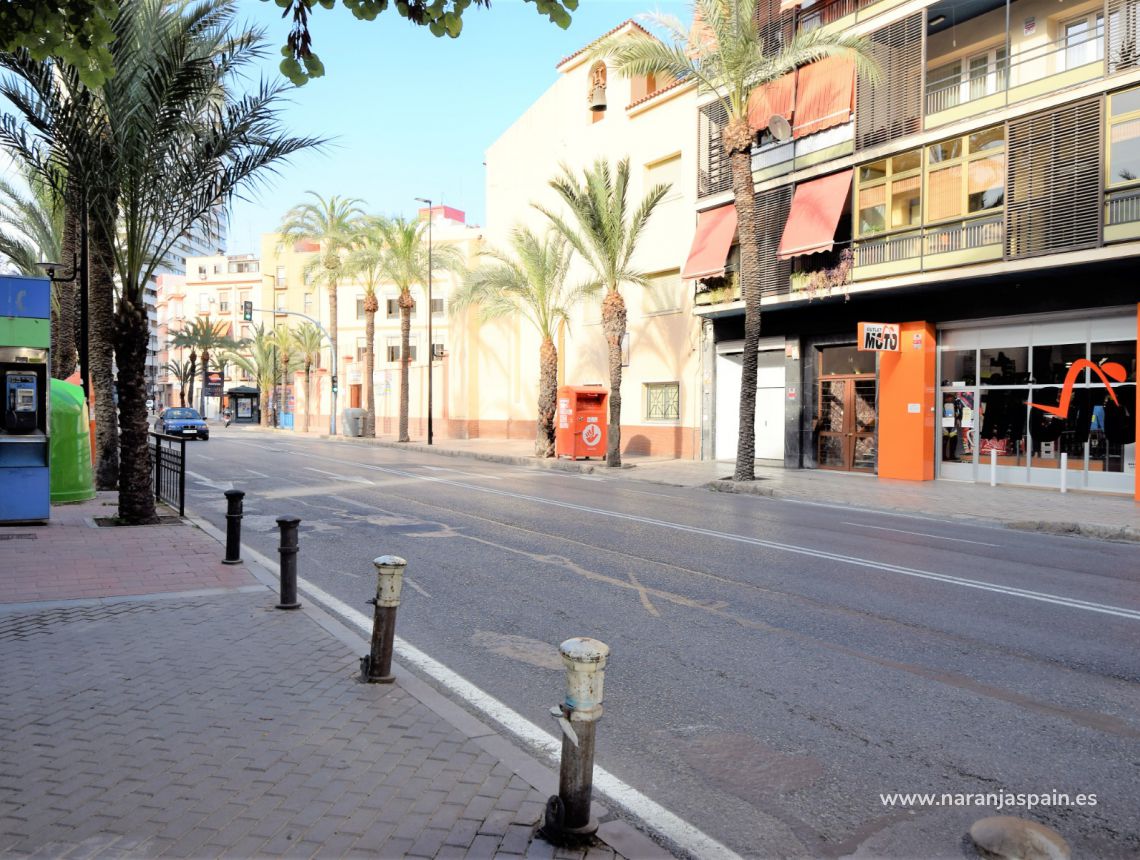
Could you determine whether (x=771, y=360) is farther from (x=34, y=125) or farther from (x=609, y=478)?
(x=34, y=125)

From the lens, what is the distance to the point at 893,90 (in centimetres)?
1942

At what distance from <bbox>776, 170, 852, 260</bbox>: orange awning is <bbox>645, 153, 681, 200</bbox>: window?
6272mm

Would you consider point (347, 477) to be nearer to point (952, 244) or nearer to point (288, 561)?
point (288, 561)

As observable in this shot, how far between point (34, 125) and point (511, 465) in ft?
54.5

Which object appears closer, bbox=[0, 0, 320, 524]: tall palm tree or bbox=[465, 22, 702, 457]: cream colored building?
bbox=[0, 0, 320, 524]: tall palm tree

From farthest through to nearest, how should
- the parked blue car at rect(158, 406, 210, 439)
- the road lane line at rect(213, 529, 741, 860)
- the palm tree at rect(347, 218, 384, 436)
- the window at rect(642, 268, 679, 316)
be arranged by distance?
the palm tree at rect(347, 218, 384, 436) < the parked blue car at rect(158, 406, 210, 439) < the window at rect(642, 268, 679, 316) < the road lane line at rect(213, 529, 741, 860)

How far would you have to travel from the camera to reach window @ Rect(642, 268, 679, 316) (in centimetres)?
2755

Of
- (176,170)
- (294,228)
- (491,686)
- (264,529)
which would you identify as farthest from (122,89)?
(294,228)

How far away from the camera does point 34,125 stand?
1040 cm

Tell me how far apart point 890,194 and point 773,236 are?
3516 millimetres

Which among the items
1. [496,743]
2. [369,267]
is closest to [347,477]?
[496,743]

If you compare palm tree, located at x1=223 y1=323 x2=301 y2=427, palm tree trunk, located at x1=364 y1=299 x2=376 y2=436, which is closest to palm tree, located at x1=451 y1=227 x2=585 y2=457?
palm tree trunk, located at x1=364 y1=299 x2=376 y2=436

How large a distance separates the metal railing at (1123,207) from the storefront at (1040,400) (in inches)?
75.3

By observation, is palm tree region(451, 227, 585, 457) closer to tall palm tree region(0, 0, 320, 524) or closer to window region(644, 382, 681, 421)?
window region(644, 382, 681, 421)
